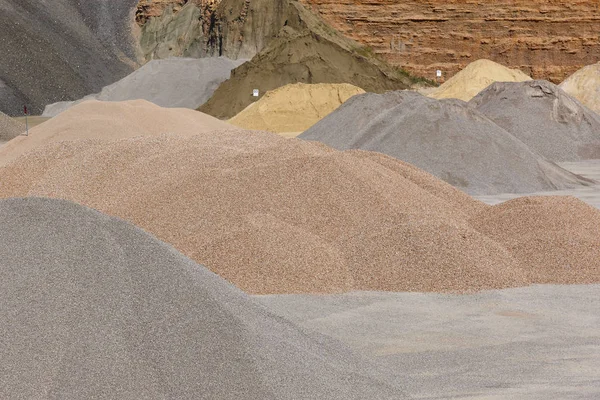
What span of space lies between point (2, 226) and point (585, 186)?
12.0m

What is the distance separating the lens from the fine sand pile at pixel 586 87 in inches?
1153

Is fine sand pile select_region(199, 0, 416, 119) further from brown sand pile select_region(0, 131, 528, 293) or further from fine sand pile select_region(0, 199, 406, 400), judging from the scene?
fine sand pile select_region(0, 199, 406, 400)

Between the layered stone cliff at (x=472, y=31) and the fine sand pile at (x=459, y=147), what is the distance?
23389 mm

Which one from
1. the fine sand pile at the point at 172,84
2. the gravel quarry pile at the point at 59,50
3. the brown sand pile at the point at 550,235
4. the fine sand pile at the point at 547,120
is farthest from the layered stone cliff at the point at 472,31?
the brown sand pile at the point at 550,235

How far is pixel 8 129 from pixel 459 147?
1282cm

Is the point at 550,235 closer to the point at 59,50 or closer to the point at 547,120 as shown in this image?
the point at 547,120

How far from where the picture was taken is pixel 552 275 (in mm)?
7605

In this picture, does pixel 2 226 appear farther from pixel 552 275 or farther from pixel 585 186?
pixel 585 186

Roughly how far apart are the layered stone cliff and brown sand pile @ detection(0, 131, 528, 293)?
99.7ft

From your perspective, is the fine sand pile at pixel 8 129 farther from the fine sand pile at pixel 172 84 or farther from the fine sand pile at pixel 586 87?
the fine sand pile at pixel 586 87

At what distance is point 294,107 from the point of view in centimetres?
2728

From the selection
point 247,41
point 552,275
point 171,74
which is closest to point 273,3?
point 247,41

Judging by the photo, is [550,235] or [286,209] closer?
[550,235]

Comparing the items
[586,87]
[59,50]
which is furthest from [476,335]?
[59,50]
